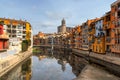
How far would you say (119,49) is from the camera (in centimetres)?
5281

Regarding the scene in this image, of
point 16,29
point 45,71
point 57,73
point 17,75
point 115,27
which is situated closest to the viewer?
point 17,75

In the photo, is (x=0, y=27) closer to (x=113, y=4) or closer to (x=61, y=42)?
(x=113, y=4)

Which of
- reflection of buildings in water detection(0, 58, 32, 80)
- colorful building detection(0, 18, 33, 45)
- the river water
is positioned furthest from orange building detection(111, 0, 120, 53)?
colorful building detection(0, 18, 33, 45)

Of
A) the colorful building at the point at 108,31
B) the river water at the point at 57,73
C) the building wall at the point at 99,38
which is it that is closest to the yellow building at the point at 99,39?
the building wall at the point at 99,38

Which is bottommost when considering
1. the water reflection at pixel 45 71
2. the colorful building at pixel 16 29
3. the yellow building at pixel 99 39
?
the water reflection at pixel 45 71

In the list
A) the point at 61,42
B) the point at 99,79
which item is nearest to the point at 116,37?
the point at 99,79

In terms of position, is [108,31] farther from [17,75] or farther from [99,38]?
[17,75]

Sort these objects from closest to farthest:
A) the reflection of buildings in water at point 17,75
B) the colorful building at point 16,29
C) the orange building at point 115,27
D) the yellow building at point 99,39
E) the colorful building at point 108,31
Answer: the reflection of buildings in water at point 17,75, the orange building at point 115,27, the colorful building at point 108,31, the yellow building at point 99,39, the colorful building at point 16,29

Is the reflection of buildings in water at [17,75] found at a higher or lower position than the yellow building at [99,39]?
lower

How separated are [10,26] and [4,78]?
84.9m

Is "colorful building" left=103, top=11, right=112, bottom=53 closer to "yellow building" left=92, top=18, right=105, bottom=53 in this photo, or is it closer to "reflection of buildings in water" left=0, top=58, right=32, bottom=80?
"yellow building" left=92, top=18, right=105, bottom=53

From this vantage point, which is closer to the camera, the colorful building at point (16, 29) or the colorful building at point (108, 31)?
the colorful building at point (108, 31)

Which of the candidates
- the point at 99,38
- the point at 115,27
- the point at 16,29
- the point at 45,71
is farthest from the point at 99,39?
the point at 16,29

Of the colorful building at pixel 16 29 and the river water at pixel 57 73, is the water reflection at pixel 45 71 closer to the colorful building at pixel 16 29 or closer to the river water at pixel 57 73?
the river water at pixel 57 73
